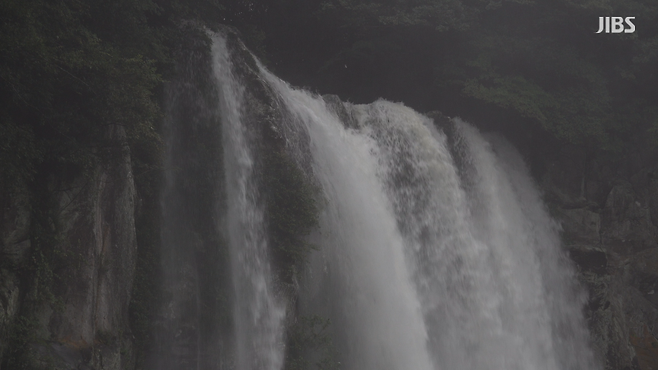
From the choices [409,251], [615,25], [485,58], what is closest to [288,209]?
[409,251]

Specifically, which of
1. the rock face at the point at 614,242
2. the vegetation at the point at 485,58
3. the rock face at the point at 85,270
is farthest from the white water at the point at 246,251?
the rock face at the point at 614,242

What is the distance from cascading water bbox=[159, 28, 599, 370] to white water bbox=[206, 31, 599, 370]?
31 millimetres

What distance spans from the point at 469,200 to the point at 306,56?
7.48m

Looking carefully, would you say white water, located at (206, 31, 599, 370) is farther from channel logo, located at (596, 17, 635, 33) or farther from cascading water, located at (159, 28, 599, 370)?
channel logo, located at (596, 17, 635, 33)

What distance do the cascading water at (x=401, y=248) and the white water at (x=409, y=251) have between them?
0.03 metres

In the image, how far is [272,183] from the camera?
36.2 ft

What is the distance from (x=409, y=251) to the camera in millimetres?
13336

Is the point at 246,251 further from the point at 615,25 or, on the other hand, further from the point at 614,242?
the point at 615,25

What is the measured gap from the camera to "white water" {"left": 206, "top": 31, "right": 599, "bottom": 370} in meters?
10.8

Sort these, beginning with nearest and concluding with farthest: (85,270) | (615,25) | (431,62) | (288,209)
→ (85,270) < (288,209) < (431,62) < (615,25)

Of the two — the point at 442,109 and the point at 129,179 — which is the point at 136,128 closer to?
the point at 129,179

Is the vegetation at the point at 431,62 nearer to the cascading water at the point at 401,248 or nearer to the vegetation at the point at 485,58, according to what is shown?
the vegetation at the point at 485,58

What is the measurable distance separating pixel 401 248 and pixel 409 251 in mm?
512

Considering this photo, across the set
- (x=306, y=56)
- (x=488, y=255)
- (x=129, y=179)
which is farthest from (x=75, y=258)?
(x=306, y=56)
